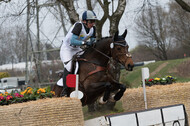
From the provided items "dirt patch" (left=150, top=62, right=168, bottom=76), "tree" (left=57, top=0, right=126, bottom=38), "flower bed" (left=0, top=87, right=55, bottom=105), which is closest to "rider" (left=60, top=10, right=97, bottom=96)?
"flower bed" (left=0, top=87, right=55, bottom=105)

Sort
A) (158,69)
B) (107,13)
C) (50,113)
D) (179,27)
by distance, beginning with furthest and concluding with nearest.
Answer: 1. (179,27)
2. (158,69)
3. (107,13)
4. (50,113)

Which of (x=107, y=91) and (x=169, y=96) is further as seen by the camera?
(x=169, y=96)

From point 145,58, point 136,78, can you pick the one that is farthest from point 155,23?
point 136,78

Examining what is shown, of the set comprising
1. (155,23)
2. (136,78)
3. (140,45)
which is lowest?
(136,78)

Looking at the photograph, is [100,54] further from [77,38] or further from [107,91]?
[107,91]

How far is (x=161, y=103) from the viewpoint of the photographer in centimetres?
470

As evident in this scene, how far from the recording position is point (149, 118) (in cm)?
381

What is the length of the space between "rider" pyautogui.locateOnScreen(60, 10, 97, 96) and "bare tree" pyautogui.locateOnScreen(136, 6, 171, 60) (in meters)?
25.5

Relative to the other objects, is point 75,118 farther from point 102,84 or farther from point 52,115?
point 102,84

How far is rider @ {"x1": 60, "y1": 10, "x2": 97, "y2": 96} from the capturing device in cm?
469

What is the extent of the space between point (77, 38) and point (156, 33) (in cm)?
2849

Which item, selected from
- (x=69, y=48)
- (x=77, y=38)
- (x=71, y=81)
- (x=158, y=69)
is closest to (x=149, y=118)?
(x=71, y=81)

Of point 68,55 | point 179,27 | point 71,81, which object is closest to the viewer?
point 71,81

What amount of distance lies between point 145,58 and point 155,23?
8314 millimetres
